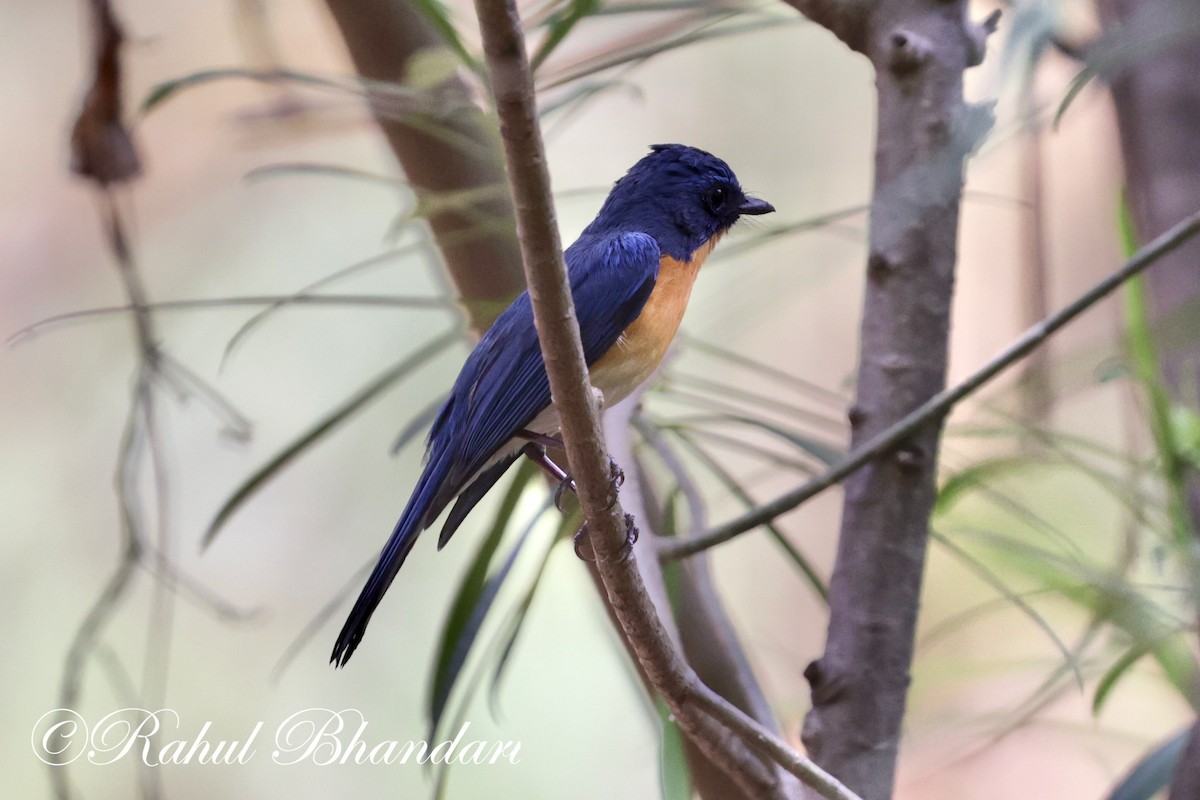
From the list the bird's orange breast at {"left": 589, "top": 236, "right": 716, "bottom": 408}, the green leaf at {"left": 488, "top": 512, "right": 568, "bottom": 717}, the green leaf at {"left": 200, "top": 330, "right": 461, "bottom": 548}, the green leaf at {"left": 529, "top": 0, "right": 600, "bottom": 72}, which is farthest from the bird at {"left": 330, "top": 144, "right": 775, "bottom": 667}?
Answer: the green leaf at {"left": 529, "top": 0, "right": 600, "bottom": 72}

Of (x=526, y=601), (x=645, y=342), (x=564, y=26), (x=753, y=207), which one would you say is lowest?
(x=526, y=601)

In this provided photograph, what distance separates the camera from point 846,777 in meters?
1.63

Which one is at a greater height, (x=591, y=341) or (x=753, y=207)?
(x=753, y=207)

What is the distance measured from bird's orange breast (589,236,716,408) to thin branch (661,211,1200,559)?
31 centimetres

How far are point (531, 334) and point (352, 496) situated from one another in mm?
1837

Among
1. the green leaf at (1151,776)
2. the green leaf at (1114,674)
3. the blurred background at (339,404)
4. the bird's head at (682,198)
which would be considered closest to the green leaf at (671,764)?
the green leaf at (1114,674)

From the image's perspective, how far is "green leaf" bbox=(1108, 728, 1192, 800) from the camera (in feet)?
6.21

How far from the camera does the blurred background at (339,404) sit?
3.23 meters

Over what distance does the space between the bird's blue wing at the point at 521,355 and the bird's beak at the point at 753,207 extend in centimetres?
32

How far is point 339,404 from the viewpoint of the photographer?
3.17 m

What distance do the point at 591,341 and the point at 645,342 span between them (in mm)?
115

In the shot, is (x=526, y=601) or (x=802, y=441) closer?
(x=526, y=601)

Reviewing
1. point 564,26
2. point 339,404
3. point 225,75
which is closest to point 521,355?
point 564,26

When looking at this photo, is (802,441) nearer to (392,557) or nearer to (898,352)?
(898,352)
